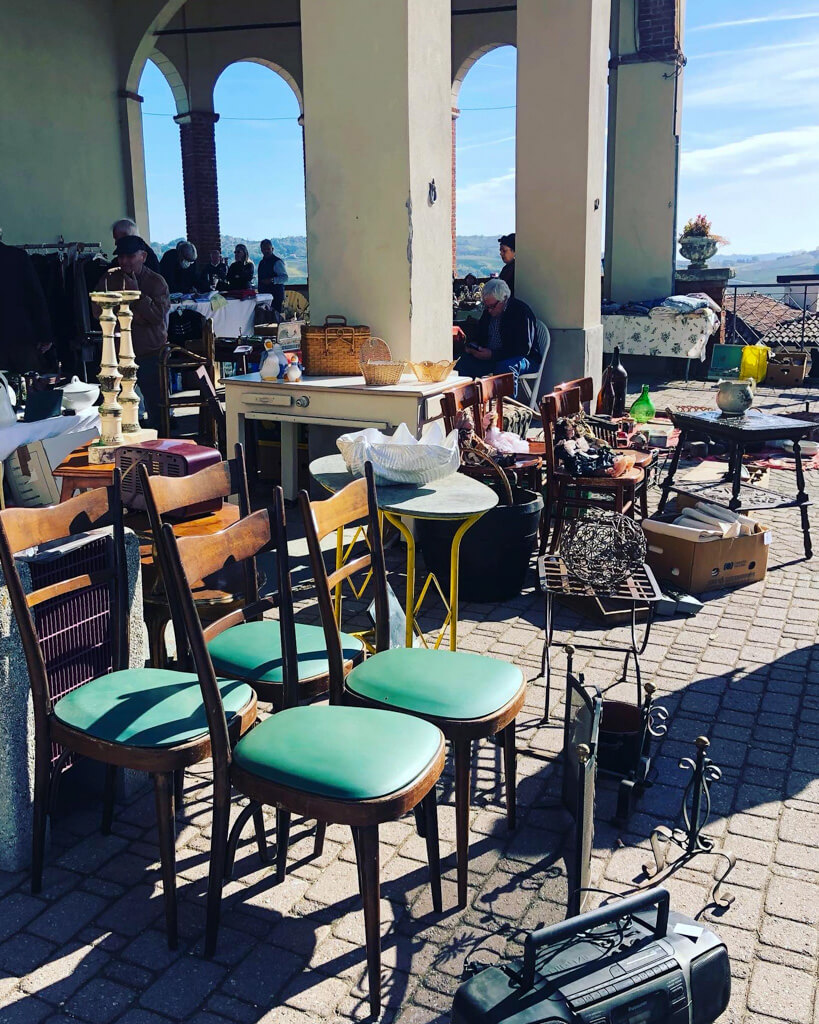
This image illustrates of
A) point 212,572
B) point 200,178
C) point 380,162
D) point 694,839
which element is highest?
point 200,178

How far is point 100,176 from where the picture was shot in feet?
39.9

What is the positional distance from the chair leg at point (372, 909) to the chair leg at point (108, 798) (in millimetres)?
1059

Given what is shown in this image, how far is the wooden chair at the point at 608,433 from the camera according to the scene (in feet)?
19.1

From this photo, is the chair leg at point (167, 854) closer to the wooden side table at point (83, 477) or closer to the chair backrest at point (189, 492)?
the chair backrest at point (189, 492)

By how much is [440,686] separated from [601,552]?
1.57 metres

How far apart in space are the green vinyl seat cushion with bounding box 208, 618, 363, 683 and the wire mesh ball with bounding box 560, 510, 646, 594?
1235 millimetres

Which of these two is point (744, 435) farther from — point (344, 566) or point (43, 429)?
point (43, 429)

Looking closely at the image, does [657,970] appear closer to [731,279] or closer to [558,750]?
[558,750]

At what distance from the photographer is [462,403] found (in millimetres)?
5445

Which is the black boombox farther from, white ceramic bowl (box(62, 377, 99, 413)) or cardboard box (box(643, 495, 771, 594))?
white ceramic bowl (box(62, 377, 99, 413))

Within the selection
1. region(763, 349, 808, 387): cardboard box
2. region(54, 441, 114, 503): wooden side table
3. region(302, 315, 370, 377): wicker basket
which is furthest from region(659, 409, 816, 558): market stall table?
region(763, 349, 808, 387): cardboard box

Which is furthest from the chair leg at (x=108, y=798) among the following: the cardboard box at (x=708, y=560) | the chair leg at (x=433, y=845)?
the cardboard box at (x=708, y=560)

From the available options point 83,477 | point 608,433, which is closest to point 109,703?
point 83,477

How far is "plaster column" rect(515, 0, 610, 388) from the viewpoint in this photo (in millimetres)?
9148
